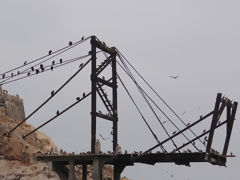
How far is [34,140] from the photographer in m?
35.5

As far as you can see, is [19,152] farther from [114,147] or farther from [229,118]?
[229,118]

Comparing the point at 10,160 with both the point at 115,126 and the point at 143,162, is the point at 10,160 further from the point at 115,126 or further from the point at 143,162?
the point at 143,162

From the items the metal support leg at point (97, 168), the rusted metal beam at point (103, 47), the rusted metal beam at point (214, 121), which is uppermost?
the rusted metal beam at point (103, 47)

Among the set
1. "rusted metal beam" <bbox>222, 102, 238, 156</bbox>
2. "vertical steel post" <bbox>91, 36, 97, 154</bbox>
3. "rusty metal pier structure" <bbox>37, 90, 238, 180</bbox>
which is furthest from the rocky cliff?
"rusted metal beam" <bbox>222, 102, 238, 156</bbox>

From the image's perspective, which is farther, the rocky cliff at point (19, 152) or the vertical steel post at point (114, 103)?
the vertical steel post at point (114, 103)

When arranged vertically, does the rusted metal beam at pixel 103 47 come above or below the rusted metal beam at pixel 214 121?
above

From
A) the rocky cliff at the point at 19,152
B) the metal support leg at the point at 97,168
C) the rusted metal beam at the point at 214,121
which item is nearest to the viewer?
the rusted metal beam at the point at 214,121

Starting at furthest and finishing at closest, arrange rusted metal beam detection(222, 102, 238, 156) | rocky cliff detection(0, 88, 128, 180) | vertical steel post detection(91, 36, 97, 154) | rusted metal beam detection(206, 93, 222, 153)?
rocky cliff detection(0, 88, 128, 180) < vertical steel post detection(91, 36, 97, 154) < rusted metal beam detection(222, 102, 238, 156) < rusted metal beam detection(206, 93, 222, 153)

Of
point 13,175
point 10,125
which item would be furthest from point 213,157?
point 10,125

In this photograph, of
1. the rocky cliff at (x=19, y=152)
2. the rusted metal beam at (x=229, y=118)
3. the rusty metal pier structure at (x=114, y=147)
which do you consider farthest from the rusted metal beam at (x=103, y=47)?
the rusted metal beam at (x=229, y=118)

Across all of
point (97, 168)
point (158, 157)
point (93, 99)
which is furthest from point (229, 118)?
point (93, 99)

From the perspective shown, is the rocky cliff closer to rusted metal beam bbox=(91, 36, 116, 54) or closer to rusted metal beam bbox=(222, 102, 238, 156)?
rusted metal beam bbox=(91, 36, 116, 54)

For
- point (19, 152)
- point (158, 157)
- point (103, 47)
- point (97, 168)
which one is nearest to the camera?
point (158, 157)

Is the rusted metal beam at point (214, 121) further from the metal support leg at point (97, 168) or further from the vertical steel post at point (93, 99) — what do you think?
the vertical steel post at point (93, 99)
